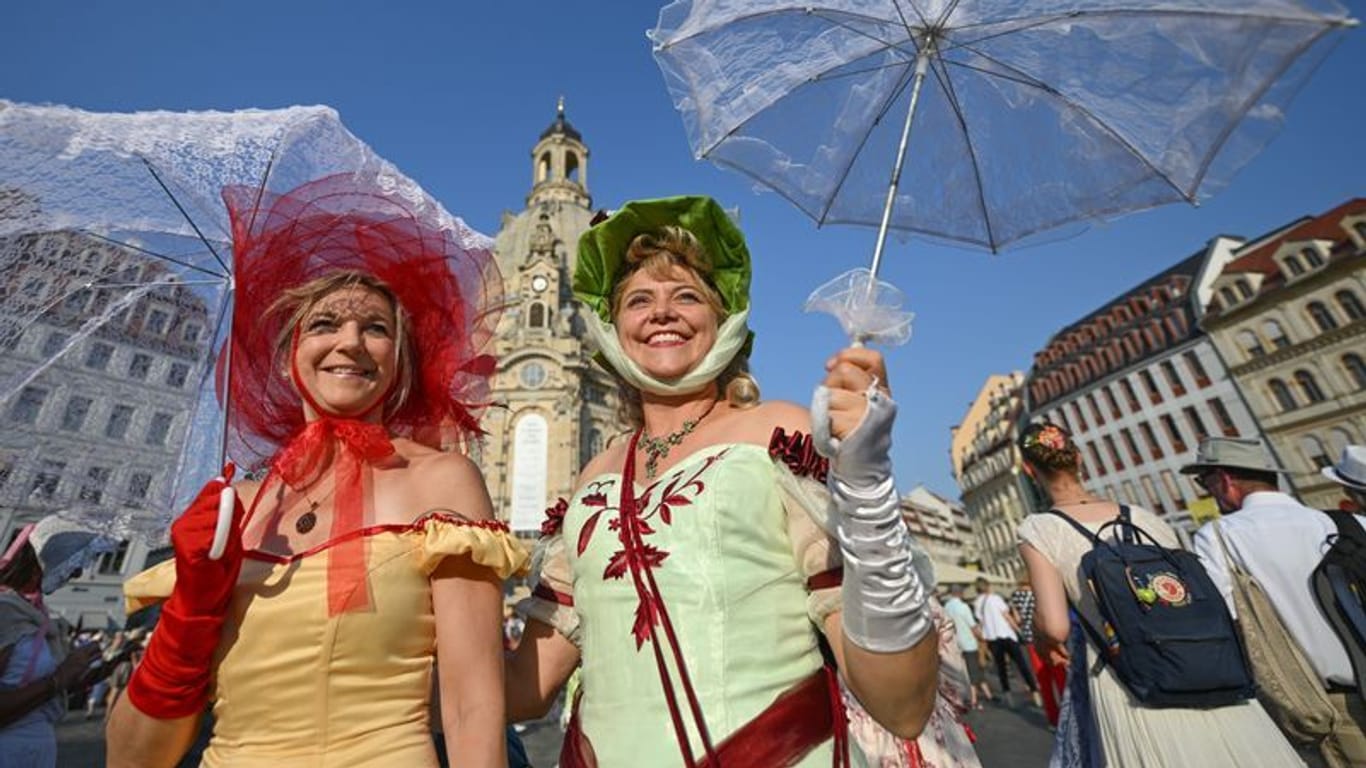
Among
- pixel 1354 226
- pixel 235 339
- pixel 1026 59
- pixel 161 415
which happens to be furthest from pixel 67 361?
pixel 1354 226

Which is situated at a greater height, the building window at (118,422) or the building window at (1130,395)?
the building window at (1130,395)

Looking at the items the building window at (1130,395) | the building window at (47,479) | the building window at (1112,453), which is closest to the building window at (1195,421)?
the building window at (1130,395)

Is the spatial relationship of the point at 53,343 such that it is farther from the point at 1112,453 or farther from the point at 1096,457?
the point at 1096,457

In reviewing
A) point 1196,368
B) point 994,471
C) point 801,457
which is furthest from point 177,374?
point 994,471

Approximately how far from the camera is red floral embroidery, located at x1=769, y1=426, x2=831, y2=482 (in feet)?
4.64

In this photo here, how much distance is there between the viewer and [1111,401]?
116ft

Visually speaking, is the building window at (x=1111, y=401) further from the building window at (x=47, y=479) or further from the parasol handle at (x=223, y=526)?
the building window at (x=47, y=479)

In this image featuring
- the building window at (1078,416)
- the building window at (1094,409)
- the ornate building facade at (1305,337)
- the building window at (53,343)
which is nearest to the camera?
the building window at (53,343)

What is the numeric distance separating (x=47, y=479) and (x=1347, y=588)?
5.65m

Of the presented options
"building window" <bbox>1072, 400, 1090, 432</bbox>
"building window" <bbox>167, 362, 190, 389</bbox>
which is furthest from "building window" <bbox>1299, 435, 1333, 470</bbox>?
"building window" <bbox>167, 362, 190, 389</bbox>

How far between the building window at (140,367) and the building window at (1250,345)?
39328 mm

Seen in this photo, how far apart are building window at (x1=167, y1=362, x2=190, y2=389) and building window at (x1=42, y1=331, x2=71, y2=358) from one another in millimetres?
313

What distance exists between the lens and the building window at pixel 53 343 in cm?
197

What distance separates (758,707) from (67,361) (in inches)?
100
